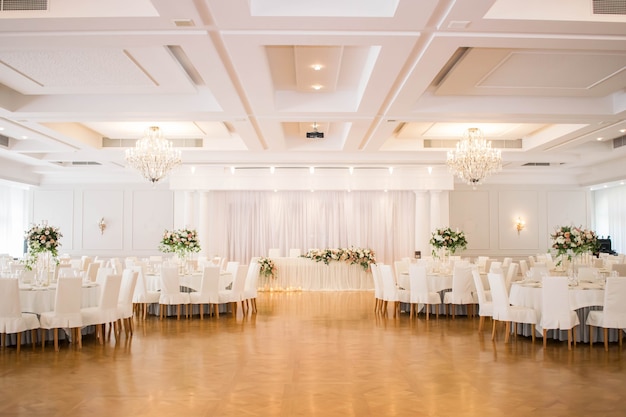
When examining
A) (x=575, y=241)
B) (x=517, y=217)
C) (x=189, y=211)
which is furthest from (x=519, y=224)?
(x=189, y=211)

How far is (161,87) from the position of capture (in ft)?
25.3

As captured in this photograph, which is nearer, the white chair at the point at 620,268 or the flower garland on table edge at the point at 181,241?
the flower garland on table edge at the point at 181,241

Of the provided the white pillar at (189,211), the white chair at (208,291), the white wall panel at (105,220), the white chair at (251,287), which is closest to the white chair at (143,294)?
the white chair at (208,291)

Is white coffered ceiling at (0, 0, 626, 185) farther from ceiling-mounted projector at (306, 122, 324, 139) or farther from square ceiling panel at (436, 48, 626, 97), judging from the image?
ceiling-mounted projector at (306, 122, 324, 139)

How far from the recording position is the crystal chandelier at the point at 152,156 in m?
9.84

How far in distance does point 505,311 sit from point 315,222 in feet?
30.0

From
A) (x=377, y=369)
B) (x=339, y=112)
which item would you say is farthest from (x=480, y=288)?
(x=339, y=112)

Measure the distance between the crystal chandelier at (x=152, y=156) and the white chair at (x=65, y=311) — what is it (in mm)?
3348

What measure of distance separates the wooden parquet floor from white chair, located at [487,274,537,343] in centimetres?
34

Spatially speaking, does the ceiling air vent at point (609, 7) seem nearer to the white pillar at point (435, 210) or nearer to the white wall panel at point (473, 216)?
the white pillar at point (435, 210)

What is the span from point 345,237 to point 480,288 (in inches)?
320

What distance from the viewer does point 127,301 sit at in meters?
8.02

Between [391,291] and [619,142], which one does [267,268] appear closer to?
[391,291]

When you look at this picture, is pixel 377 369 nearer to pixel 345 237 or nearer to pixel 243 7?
pixel 243 7
